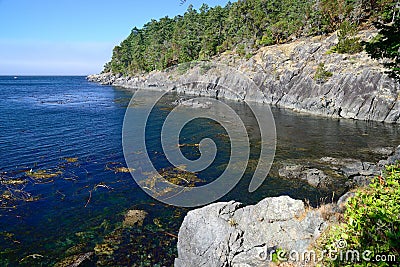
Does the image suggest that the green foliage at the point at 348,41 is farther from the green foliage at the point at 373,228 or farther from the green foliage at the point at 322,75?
the green foliage at the point at 373,228

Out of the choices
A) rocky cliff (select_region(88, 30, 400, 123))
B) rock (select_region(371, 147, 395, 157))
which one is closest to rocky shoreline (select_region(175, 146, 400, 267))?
rock (select_region(371, 147, 395, 157))

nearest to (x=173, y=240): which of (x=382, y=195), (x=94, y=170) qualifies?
(x=382, y=195)

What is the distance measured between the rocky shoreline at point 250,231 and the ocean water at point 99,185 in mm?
3227

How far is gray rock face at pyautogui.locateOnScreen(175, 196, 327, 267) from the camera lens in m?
10.5

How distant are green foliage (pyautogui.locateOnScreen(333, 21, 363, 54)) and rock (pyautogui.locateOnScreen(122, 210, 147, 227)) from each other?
198ft

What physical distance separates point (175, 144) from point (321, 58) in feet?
157

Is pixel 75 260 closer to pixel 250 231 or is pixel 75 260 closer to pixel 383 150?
pixel 250 231

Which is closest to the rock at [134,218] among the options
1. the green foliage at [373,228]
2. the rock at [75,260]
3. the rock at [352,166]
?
the rock at [75,260]

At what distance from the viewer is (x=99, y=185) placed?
Answer: 945 inches

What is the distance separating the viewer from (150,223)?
18375mm

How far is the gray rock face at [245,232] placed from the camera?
10.5m

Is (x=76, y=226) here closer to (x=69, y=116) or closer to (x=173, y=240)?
(x=173, y=240)

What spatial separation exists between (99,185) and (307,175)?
18160 millimetres

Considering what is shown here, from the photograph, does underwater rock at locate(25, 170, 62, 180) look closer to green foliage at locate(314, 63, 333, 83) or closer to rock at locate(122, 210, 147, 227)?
Answer: rock at locate(122, 210, 147, 227)
